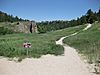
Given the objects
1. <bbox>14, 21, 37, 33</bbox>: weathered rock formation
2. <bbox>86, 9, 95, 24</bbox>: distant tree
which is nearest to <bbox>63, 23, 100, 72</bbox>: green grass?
<bbox>14, 21, 37, 33</bbox>: weathered rock formation

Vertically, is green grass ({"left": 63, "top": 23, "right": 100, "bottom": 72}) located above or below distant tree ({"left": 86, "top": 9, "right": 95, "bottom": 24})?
below

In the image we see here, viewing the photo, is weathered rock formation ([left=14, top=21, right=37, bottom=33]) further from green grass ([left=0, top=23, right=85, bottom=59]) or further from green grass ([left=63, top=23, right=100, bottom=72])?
green grass ([left=0, top=23, right=85, bottom=59])

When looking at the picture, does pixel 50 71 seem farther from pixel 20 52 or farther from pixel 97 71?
pixel 20 52

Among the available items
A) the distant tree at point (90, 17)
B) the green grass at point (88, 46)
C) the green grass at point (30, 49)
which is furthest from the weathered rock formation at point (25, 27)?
the green grass at point (30, 49)

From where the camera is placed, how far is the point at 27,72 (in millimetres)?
18172

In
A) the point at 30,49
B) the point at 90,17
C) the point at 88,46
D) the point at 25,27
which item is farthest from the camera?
the point at 90,17

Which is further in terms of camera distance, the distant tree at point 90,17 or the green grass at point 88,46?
the distant tree at point 90,17

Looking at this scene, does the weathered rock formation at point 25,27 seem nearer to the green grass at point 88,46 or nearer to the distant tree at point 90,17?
the distant tree at point 90,17

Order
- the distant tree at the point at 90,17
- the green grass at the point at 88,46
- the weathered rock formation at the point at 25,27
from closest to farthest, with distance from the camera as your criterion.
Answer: the green grass at the point at 88,46, the weathered rock formation at the point at 25,27, the distant tree at the point at 90,17

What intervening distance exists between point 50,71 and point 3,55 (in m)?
13.4

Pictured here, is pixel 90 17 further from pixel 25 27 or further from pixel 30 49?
pixel 30 49

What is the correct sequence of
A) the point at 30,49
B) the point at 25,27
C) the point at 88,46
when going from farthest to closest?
the point at 25,27, the point at 88,46, the point at 30,49

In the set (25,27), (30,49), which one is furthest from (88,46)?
(25,27)

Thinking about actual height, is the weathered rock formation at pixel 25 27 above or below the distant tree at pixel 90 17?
below
